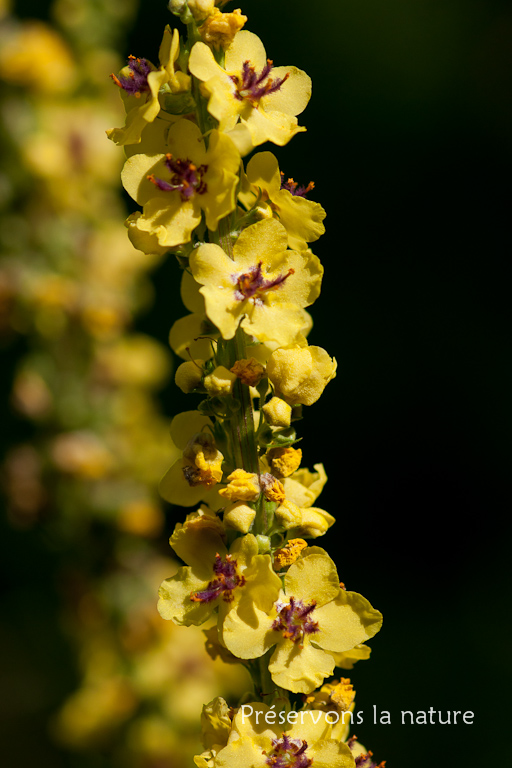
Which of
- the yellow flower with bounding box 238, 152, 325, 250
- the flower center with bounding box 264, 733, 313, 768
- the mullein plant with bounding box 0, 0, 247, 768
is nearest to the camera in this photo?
the flower center with bounding box 264, 733, 313, 768

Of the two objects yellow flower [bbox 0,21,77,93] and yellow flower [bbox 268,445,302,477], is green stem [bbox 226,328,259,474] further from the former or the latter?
yellow flower [bbox 0,21,77,93]

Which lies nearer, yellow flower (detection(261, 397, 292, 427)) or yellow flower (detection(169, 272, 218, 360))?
yellow flower (detection(261, 397, 292, 427))

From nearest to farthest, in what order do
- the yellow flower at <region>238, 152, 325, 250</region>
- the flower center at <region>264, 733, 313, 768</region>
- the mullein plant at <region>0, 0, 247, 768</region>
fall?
1. the flower center at <region>264, 733, 313, 768</region>
2. the yellow flower at <region>238, 152, 325, 250</region>
3. the mullein plant at <region>0, 0, 247, 768</region>

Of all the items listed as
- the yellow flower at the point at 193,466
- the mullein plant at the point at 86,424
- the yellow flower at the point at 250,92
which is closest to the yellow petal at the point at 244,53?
the yellow flower at the point at 250,92

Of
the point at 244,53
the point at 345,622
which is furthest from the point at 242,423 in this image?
the point at 244,53

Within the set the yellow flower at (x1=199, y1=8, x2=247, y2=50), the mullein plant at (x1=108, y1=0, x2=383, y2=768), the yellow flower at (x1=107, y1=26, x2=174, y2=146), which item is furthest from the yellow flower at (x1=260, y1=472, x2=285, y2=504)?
the yellow flower at (x1=199, y1=8, x2=247, y2=50)
